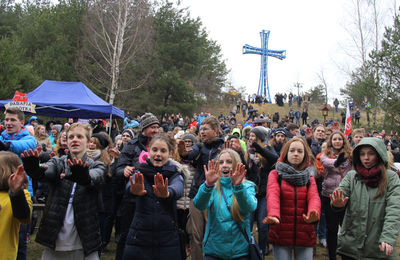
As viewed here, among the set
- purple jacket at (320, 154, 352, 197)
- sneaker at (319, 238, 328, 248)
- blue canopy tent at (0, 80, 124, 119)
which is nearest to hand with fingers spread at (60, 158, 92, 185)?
purple jacket at (320, 154, 352, 197)

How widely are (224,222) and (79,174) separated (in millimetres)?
1353

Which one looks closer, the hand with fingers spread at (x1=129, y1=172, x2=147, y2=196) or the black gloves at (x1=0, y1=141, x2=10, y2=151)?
the hand with fingers spread at (x1=129, y1=172, x2=147, y2=196)

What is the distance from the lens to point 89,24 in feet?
77.9

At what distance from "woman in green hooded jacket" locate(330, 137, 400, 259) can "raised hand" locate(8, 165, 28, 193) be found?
2.70 meters

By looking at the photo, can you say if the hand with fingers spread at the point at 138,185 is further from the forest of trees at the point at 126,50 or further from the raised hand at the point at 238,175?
the forest of trees at the point at 126,50

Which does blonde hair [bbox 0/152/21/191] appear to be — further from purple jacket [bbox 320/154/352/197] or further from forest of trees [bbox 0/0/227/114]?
forest of trees [bbox 0/0/227/114]

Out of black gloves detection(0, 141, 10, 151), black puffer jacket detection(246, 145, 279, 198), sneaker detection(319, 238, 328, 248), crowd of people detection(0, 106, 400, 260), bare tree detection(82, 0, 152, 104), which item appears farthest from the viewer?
bare tree detection(82, 0, 152, 104)

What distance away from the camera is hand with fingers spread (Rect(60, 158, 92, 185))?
272cm

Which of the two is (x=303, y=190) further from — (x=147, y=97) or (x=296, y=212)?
(x=147, y=97)

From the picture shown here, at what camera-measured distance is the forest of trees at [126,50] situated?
2391 centimetres

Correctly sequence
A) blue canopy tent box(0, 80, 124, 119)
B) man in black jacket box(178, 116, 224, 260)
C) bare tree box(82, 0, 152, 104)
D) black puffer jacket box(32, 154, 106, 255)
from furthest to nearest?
bare tree box(82, 0, 152, 104)
blue canopy tent box(0, 80, 124, 119)
man in black jacket box(178, 116, 224, 260)
black puffer jacket box(32, 154, 106, 255)

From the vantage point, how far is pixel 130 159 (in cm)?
381

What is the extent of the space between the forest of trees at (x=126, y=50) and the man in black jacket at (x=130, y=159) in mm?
19201

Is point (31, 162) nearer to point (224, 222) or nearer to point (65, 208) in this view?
point (65, 208)
